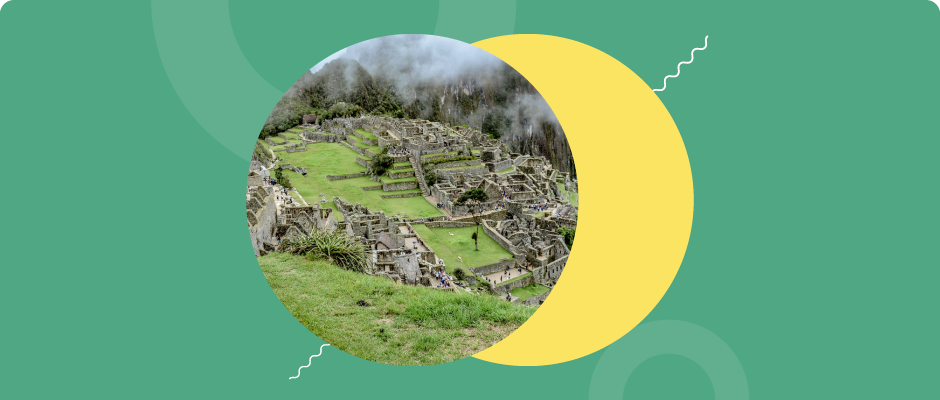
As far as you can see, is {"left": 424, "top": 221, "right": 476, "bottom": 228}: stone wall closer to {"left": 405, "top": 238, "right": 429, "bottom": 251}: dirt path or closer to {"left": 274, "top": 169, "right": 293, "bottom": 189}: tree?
{"left": 405, "top": 238, "right": 429, "bottom": 251}: dirt path

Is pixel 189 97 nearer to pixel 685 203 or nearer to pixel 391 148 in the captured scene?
pixel 391 148

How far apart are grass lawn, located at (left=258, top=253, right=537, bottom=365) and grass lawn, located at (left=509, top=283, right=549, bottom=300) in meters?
0.20

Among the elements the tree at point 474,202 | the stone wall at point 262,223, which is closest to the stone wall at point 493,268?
the tree at point 474,202

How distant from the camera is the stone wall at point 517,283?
11.4m

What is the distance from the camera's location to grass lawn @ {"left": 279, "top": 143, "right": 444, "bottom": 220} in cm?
1200

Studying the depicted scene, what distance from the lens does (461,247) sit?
11727 mm

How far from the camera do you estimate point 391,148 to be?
12602mm

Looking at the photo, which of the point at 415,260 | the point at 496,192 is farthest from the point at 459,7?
the point at 415,260

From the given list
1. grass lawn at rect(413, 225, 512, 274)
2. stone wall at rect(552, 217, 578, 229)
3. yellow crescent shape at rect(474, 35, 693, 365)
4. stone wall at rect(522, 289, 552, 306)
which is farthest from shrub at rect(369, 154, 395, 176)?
stone wall at rect(522, 289, 552, 306)

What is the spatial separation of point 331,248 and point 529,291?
320 centimetres

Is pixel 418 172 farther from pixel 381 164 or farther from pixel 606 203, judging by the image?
pixel 606 203

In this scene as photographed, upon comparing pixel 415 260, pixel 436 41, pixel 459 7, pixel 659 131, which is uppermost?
pixel 459 7

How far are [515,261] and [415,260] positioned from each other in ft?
5.16

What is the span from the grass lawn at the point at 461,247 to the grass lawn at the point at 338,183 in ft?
1.27
